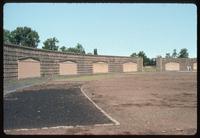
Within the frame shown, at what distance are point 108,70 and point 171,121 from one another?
50.9m

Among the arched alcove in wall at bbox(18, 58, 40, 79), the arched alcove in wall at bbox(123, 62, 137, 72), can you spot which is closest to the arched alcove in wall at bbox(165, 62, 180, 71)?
the arched alcove in wall at bbox(123, 62, 137, 72)

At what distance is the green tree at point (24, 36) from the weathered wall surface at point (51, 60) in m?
13.5

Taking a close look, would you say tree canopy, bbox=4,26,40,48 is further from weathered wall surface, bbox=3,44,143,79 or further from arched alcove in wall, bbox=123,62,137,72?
arched alcove in wall, bbox=123,62,137,72

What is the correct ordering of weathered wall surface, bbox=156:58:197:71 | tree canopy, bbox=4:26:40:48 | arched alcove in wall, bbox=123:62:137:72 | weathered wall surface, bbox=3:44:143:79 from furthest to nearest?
1. weathered wall surface, bbox=156:58:197:71
2. arched alcove in wall, bbox=123:62:137:72
3. tree canopy, bbox=4:26:40:48
4. weathered wall surface, bbox=3:44:143:79

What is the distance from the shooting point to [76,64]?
166 feet

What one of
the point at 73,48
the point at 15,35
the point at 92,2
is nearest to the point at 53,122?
the point at 92,2

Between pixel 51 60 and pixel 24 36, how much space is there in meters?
19.2

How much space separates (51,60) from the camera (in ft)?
139

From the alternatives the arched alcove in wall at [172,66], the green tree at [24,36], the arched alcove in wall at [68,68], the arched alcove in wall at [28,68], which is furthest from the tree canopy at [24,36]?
the arched alcove in wall at [172,66]

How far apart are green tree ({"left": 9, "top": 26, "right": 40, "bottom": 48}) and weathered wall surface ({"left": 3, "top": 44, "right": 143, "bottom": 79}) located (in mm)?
13507

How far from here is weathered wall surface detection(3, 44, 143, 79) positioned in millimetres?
29047

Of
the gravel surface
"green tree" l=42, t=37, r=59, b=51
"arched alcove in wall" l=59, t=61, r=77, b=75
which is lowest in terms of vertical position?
the gravel surface

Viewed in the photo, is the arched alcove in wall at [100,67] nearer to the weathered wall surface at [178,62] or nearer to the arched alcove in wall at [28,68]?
the weathered wall surface at [178,62]

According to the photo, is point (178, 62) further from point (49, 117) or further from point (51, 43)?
point (49, 117)
